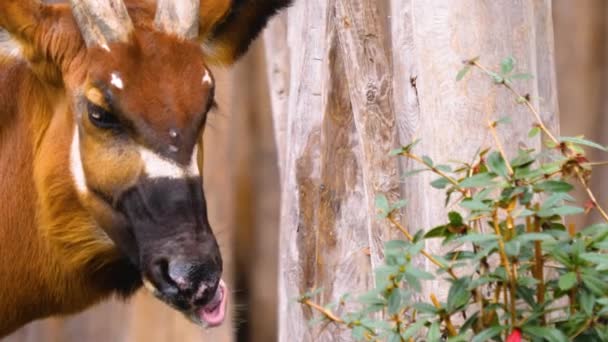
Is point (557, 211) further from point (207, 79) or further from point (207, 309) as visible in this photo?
point (207, 79)

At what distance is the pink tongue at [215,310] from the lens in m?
3.96

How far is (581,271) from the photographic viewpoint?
2807 millimetres

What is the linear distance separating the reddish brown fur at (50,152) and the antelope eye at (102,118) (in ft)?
0.38

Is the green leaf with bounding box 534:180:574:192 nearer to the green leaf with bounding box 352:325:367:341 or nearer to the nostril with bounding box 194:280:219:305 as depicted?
the green leaf with bounding box 352:325:367:341

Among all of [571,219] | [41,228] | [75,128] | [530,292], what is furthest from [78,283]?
[571,219]

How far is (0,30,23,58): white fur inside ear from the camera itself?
425 cm

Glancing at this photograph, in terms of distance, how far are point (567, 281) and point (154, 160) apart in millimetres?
1600

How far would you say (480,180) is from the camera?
291 cm

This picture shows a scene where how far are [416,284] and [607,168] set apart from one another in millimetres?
5776

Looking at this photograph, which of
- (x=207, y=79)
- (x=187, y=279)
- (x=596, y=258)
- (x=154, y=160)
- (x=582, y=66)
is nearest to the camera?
(x=596, y=258)

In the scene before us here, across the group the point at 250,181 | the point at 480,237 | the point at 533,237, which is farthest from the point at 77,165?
the point at 250,181

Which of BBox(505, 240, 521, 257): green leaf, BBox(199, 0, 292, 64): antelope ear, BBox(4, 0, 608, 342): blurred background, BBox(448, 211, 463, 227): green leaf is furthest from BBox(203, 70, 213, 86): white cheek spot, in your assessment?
BBox(4, 0, 608, 342): blurred background

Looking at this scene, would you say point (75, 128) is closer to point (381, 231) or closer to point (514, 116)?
point (381, 231)

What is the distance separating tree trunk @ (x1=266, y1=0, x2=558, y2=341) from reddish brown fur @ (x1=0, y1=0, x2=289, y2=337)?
21.6 inches
